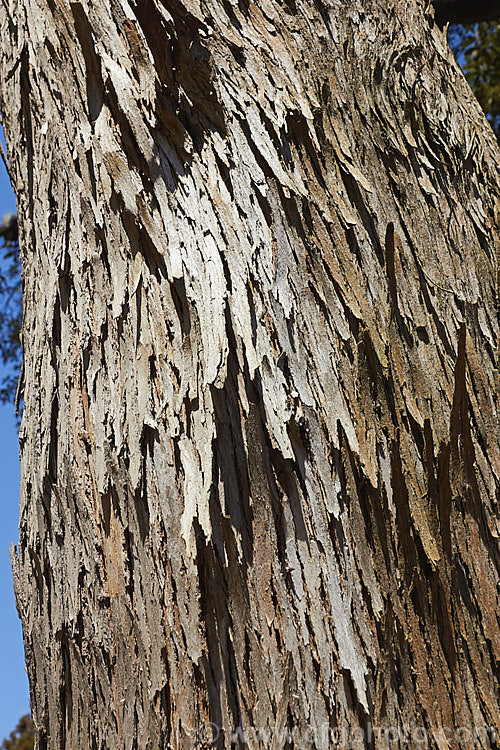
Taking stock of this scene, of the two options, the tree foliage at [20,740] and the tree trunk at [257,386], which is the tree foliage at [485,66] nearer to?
the tree trunk at [257,386]

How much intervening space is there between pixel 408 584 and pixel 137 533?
1.75 feet

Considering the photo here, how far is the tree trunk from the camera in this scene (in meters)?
1.24

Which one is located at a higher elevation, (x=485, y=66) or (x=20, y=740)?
(x=485, y=66)

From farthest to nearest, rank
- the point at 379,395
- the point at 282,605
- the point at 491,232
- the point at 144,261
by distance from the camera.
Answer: the point at 491,232 < the point at 144,261 < the point at 379,395 < the point at 282,605

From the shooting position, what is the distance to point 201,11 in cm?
154

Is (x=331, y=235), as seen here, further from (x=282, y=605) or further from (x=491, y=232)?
(x=282, y=605)

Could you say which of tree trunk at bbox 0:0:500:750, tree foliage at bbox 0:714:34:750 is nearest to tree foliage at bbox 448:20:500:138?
tree trunk at bbox 0:0:500:750

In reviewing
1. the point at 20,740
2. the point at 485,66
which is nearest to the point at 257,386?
the point at 485,66

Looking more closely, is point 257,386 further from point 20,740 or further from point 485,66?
point 20,740

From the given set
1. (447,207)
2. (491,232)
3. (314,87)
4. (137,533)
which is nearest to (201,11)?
(314,87)

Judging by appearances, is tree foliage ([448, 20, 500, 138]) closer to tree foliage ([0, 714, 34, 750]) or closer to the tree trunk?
the tree trunk

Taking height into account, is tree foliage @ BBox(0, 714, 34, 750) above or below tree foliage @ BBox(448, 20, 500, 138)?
below

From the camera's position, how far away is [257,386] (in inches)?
52.8

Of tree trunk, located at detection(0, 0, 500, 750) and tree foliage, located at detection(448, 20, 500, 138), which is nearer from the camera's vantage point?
tree trunk, located at detection(0, 0, 500, 750)
